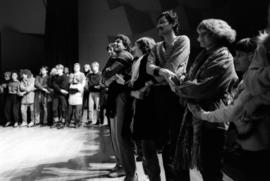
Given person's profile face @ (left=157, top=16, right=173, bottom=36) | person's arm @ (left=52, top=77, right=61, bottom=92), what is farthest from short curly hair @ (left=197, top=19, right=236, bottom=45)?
person's arm @ (left=52, top=77, right=61, bottom=92)

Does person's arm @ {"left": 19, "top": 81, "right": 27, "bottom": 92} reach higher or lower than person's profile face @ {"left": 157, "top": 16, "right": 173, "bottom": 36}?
lower

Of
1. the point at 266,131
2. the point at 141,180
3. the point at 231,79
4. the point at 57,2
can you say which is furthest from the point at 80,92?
the point at 266,131

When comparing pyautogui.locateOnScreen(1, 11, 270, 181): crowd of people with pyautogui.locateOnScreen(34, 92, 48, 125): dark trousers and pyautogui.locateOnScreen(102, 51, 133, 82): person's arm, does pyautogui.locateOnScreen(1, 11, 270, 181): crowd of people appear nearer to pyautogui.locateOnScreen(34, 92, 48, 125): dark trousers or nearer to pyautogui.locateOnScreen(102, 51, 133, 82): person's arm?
pyautogui.locateOnScreen(102, 51, 133, 82): person's arm

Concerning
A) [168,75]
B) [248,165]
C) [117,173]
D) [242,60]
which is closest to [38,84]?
[117,173]

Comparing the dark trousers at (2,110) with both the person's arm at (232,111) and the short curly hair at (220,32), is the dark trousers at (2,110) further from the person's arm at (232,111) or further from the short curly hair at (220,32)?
the person's arm at (232,111)

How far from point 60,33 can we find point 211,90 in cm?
682

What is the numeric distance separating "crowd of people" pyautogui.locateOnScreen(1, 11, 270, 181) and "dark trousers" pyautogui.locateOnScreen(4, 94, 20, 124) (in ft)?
15.0

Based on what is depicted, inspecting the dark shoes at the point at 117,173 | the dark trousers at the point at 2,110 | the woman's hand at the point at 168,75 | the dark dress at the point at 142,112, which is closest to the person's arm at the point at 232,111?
the woman's hand at the point at 168,75

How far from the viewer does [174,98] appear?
6.59 ft

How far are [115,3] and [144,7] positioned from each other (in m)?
0.86

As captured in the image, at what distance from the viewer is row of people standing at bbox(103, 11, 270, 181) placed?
1.68 m

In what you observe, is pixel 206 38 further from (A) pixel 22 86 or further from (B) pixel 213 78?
(A) pixel 22 86

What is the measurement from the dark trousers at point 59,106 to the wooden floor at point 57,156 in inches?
28.0

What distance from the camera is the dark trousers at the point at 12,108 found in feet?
23.3
